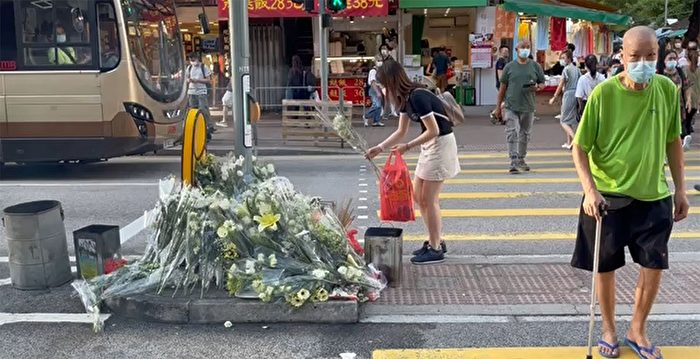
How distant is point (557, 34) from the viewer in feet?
71.4

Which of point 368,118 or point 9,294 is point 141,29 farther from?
point 368,118

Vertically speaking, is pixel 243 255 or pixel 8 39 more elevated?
pixel 8 39

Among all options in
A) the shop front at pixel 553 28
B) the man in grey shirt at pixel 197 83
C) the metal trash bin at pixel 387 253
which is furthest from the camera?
the shop front at pixel 553 28

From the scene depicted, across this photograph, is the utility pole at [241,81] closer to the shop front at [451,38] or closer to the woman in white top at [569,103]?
the woman in white top at [569,103]

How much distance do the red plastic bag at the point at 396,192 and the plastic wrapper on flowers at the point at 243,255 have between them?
652 millimetres

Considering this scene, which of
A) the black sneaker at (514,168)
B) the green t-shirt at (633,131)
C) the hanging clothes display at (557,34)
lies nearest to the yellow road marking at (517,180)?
the black sneaker at (514,168)

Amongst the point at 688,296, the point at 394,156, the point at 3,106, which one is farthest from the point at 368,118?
the point at 688,296

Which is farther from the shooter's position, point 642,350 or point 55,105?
point 55,105

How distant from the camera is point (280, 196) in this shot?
16.4 feet

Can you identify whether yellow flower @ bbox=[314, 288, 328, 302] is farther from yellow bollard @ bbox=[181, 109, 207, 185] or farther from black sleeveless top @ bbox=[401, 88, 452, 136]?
black sleeveless top @ bbox=[401, 88, 452, 136]

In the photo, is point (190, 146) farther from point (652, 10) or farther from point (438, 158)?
point (652, 10)

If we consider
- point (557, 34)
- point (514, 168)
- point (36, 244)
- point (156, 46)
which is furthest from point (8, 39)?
point (557, 34)

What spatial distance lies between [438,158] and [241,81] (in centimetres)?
176

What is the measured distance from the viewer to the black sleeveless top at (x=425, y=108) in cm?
Result: 534
